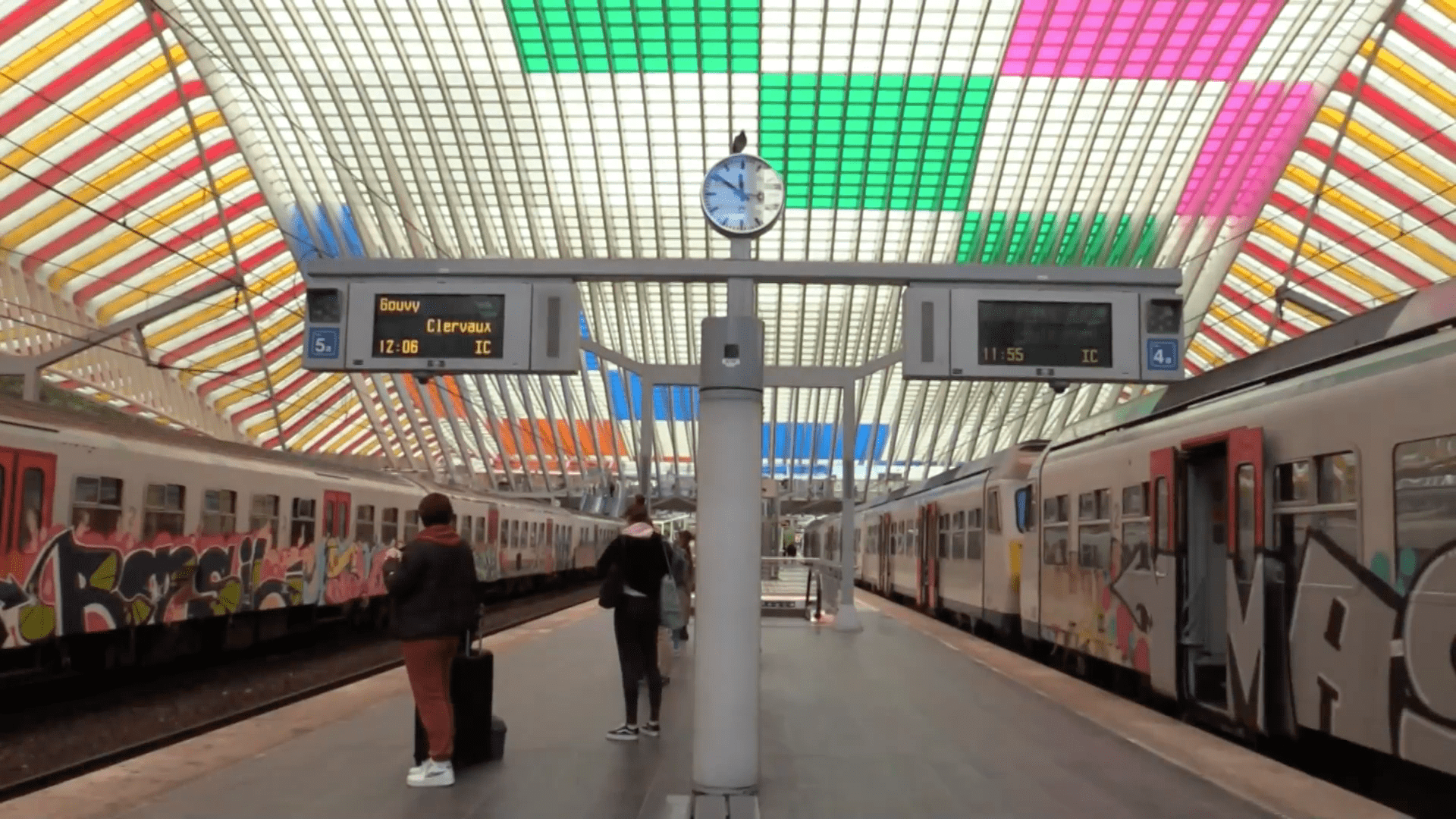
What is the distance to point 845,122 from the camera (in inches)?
1665

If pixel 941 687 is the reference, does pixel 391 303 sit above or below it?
above

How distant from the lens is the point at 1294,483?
27.1ft

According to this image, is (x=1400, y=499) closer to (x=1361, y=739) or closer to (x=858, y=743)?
(x=1361, y=739)

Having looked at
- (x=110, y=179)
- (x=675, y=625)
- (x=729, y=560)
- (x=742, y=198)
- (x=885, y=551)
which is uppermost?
(x=110, y=179)

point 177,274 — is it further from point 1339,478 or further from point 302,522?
point 1339,478

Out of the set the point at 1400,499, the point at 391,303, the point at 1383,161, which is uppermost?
the point at 1383,161

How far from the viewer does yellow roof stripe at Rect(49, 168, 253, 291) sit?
142 ft

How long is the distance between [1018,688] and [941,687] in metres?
0.78

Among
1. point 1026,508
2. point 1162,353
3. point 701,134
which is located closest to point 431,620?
point 1162,353

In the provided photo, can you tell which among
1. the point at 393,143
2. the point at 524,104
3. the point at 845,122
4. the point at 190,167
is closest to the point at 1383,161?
the point at 845,122

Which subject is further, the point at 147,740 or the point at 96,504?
the point at 96,504

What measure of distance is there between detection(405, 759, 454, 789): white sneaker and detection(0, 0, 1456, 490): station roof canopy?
1144 inches

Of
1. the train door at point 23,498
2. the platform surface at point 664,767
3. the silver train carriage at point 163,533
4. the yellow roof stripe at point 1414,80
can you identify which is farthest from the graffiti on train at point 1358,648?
the yellow roof stripe at point 1414,80

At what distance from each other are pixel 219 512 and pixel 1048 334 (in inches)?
446
